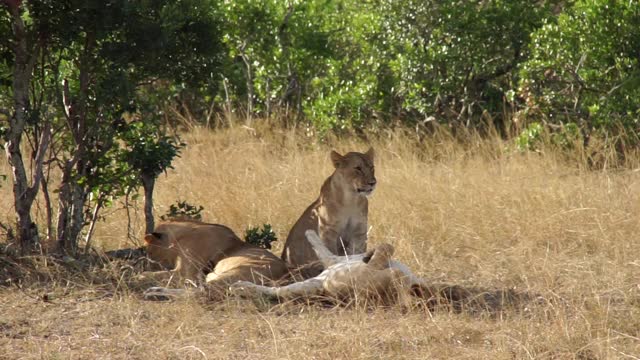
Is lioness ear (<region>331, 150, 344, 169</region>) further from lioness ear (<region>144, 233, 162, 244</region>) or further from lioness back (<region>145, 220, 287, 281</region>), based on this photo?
lioness ear (<region>144, 233, 162, 244</region>)

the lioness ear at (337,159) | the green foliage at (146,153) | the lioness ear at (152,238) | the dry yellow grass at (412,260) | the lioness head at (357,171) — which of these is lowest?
the dry yellow grass at (412,260)

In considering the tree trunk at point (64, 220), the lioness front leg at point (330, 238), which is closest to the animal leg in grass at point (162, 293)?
the tree trunk at point (64, 220)

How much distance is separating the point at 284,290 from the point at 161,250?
1298 millimetres

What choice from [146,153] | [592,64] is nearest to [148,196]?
[146,153]

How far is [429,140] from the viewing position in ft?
38.5

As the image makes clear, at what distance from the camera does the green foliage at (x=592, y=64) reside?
34.7 ft

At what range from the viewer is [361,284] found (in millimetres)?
6508

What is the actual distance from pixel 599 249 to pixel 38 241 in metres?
3.79

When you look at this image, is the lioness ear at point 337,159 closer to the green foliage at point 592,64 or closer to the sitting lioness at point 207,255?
the sitting lioness at point 207,255

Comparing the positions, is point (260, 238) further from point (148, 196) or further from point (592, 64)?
point (592, 64)

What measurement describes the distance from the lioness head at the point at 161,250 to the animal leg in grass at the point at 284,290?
99 cm

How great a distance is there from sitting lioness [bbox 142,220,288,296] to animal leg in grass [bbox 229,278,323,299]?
201 millimetres

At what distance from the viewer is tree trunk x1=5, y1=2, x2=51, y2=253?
7.25 m

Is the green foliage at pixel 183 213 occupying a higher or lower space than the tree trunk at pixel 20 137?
lower
